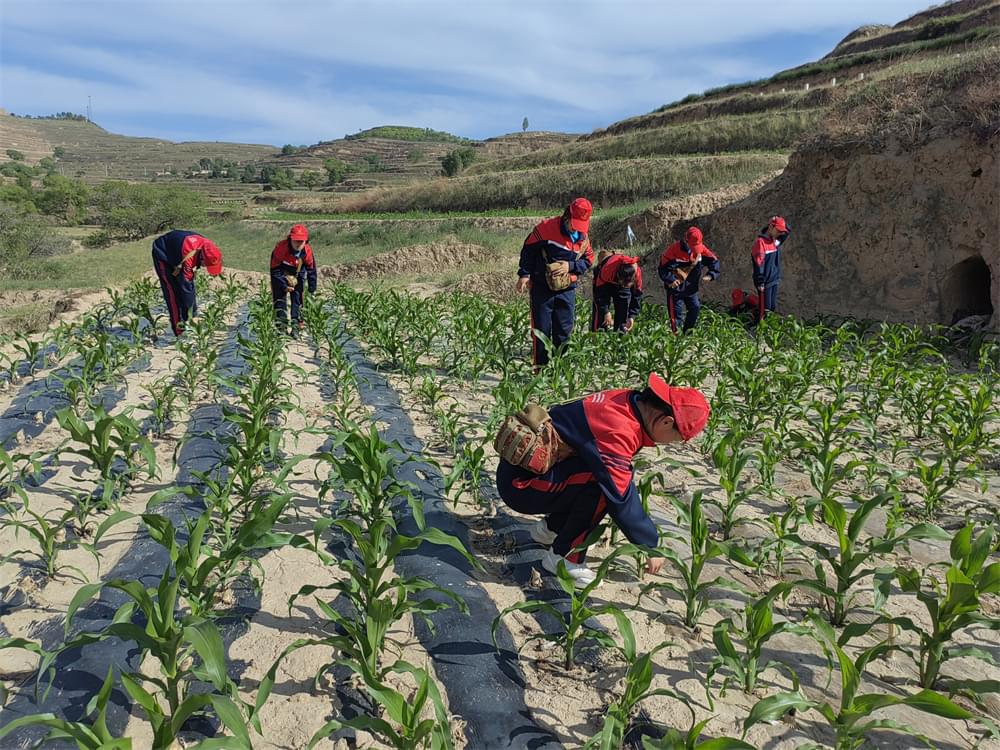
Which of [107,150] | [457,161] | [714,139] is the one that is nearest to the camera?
[714,139]

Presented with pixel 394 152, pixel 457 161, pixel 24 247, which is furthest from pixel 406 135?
pixel 24 247

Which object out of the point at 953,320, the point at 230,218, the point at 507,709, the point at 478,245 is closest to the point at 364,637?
the point at 507,709

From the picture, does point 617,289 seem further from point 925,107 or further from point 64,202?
point 64,202

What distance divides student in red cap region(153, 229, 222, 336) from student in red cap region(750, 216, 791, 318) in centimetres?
677

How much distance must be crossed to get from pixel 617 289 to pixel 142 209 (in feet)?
137

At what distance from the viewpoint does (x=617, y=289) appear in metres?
7.79

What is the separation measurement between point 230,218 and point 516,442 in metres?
48.8

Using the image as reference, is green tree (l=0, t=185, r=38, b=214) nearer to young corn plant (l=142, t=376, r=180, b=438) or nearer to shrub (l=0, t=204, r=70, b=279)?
shrub (l=0, t=204, r=70, b=279)

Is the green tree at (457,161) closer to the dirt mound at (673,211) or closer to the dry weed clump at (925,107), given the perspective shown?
the dirt mound at (673,211)

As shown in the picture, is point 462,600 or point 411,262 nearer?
point 462,600

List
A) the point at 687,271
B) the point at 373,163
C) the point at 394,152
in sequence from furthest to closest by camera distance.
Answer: the point at 394,152
the point at 373,163
the point at 687,271

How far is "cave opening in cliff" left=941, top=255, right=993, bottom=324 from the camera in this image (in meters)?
9.15

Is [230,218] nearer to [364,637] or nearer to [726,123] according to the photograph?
[726,123]

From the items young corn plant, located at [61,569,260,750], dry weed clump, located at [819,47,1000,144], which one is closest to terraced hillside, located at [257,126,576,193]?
dry weed clump, located at [819,47,1000,144]
